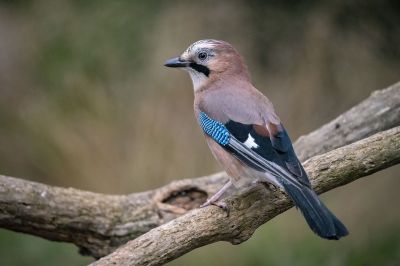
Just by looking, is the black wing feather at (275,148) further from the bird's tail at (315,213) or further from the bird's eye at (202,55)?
the bird's eye at (202,55)

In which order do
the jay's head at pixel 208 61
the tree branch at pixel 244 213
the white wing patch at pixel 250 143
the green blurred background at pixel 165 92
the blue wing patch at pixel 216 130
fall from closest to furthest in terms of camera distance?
1. the tree branch at pixel 244 213
2. the white wing patch at pixel 250 143
3. the blue wing patch at pixel 216 130
4. the jay's head at pixel 208 61
5. the green blurred background at pixel 165 92

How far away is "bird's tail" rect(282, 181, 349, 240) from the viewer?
142 inches

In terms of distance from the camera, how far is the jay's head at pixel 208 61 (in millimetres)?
4938

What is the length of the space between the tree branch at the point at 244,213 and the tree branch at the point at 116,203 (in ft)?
2.70

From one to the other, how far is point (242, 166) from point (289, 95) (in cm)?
303

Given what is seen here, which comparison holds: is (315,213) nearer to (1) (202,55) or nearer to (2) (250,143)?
(2) (250,143)

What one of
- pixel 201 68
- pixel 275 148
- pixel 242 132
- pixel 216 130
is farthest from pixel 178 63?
pixel 275 148

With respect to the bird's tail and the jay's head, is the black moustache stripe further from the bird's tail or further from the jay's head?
the bird's tail

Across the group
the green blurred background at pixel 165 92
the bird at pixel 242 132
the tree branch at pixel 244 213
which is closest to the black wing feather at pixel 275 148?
the bird at pixel 242 132

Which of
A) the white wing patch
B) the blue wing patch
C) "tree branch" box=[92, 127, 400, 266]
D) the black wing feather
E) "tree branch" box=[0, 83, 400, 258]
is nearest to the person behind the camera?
"tree branch" box=[92, 127, 400, 266]

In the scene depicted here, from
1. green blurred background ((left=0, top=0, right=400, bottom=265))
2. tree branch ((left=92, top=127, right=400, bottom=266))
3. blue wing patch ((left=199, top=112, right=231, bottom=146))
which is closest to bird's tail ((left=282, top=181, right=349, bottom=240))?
tree branch ((left=92, top=127, right=400, bottom=266))

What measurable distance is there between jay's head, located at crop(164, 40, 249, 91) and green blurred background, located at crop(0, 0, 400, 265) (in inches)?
53.9

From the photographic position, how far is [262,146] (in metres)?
4.16

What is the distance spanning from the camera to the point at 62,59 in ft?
24.1
